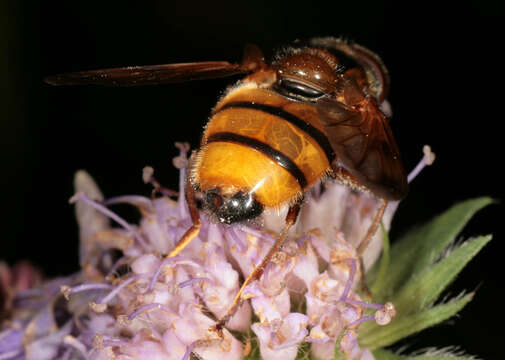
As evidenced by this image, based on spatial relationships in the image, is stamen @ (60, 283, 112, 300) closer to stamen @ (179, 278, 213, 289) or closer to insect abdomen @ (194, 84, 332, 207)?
stamen @ (179, 278, 213, 289)

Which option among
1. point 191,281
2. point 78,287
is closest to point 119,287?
point 78,287

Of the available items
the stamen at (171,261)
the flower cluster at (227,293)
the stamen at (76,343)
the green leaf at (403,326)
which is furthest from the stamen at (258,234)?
the stamen at (76,343)

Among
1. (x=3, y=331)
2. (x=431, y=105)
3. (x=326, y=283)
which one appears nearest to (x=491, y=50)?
(x=431, y=105)

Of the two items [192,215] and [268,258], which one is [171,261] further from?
[268,258]

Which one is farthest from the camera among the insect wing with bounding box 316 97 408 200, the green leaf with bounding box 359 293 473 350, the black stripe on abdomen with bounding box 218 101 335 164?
the green leaf with bounding box 359 293 473 350

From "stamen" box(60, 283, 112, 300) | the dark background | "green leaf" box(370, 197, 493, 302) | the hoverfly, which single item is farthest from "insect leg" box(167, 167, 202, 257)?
the dark background

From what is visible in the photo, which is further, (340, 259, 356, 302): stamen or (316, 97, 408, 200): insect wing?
(340, 259, 356, 302): stamen

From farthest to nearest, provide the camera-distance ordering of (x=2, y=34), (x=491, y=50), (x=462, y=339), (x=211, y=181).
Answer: (x=2, y=34) → (x=491, y=50) → (x=462, y=339) → (x=211, y=181)

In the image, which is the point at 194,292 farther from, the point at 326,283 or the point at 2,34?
the point at 2,34

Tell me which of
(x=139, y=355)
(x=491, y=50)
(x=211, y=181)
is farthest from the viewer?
(x=491, y=50)
